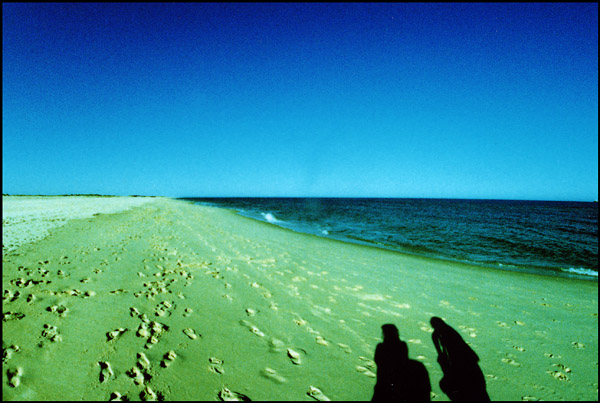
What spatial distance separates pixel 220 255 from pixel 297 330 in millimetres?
5667

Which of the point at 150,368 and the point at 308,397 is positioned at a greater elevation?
the point at 150,368

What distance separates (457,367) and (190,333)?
4414 mm

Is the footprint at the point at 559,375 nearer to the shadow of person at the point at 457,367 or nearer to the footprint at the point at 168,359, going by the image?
the shadow of person at the point at 457,367

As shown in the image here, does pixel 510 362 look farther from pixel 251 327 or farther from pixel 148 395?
pixel 148 395

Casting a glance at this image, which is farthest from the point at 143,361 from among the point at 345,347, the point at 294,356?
the point at 345,347

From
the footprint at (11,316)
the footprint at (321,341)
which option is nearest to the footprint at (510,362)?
the footprint at (321,341)

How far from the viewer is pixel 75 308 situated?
4.50m

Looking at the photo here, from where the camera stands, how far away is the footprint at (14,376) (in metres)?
2.80

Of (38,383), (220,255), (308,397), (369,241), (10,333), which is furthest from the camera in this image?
(369,241)

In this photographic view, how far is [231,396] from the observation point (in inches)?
119

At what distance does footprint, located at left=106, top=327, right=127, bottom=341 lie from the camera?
12.3ft

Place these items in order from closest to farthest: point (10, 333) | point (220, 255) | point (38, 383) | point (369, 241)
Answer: point (38, 383), point (10, 333), point (220, 255), point (369, 241)

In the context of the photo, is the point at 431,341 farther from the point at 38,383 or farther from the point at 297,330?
the point at 38,383

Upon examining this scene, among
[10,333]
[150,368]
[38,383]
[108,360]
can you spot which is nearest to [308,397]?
[150,368]
